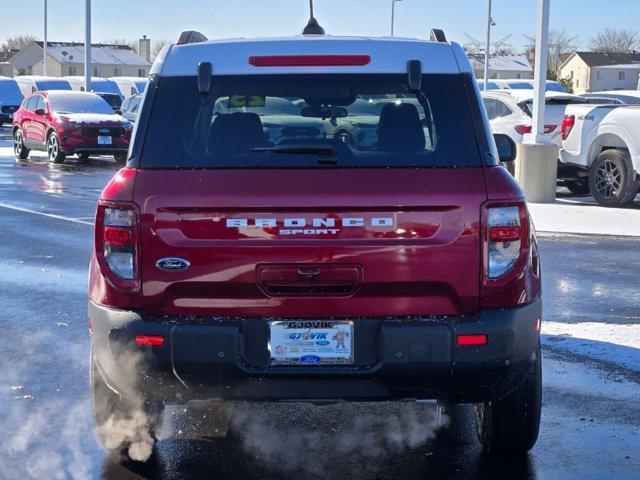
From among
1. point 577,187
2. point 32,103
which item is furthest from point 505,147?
point 32,103

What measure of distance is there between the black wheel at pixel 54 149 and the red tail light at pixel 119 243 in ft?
68.9

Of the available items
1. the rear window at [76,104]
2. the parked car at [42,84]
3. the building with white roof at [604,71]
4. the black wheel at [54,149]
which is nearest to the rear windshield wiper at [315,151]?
A: the black wheel at [54,149]

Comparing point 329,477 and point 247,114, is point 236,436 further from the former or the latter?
point 247,114

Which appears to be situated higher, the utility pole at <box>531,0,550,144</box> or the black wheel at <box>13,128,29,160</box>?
the utility pole at <box>531,0,550,144</box>

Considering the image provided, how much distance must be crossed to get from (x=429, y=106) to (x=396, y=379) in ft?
3.96

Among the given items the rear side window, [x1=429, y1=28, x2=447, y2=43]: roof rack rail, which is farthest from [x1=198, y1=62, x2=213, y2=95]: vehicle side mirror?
the rear side window

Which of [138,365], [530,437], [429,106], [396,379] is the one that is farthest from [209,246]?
[530,437]

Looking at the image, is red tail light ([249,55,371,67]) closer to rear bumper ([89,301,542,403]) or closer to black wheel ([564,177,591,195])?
rear bumper ([89,301,542,403])

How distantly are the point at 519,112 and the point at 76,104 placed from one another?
1140cm

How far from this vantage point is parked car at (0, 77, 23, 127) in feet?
146

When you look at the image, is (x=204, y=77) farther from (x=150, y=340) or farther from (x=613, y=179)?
(x=613, y=179)

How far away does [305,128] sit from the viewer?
4957mm

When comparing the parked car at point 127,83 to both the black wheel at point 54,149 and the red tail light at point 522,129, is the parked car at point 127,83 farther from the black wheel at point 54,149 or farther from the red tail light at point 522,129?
the red tail light at point 522,129

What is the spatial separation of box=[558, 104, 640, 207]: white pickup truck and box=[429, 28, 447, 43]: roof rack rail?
35.7 ft
